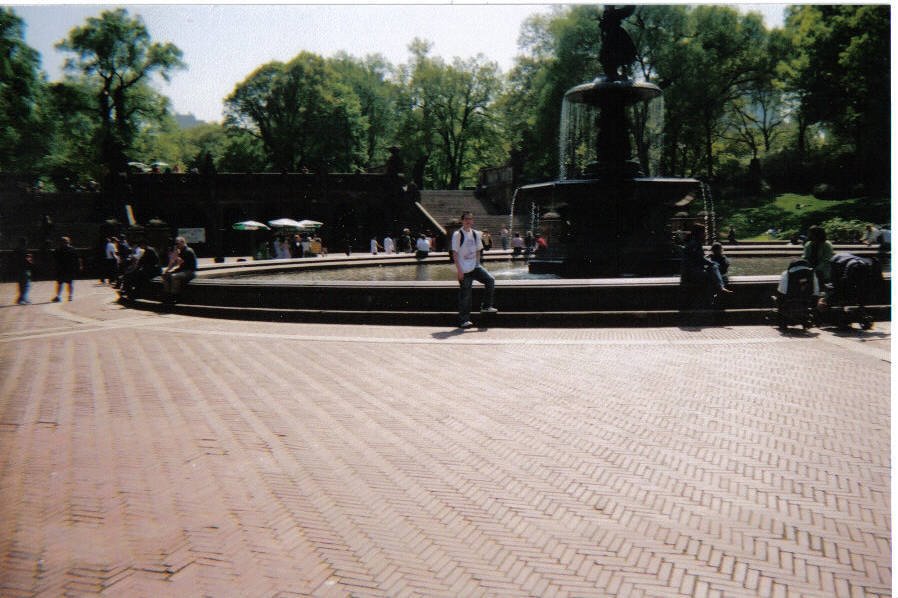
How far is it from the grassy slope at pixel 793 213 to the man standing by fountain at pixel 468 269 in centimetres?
2601

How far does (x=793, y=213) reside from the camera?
1692 inches

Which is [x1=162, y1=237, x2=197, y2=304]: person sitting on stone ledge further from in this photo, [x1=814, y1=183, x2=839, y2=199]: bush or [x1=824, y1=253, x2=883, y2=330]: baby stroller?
[x1=814, y1=183, x2=839, y2=199]: bush

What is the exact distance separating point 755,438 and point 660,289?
19.6ft

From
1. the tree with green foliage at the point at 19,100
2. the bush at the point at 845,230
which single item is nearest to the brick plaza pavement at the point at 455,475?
the tree with green foliage at the point at 19,100

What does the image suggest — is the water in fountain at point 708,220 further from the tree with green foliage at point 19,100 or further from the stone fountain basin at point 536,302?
the tree with green foliage at point 19,100

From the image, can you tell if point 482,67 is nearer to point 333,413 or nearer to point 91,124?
point 91,124

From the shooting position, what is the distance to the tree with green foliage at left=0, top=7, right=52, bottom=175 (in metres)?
6.50

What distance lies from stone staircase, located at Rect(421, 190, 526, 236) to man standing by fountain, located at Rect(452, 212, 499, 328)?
33.8 meters

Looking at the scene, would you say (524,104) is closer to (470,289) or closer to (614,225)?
(614,225)

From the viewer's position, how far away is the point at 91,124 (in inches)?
2110

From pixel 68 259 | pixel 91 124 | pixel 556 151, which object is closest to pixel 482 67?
pixel 556 151

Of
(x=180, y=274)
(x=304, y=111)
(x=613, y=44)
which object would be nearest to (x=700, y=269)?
(x=613, y=44)

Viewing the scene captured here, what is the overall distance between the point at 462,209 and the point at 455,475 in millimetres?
47272

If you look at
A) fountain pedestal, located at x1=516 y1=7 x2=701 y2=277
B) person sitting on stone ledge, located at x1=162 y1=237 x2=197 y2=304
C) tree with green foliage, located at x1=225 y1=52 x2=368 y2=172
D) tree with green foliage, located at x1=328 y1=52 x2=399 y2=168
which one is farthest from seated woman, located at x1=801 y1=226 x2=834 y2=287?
tree with green foliage, located at x1=328 y1=52 x2=399 y2=168
